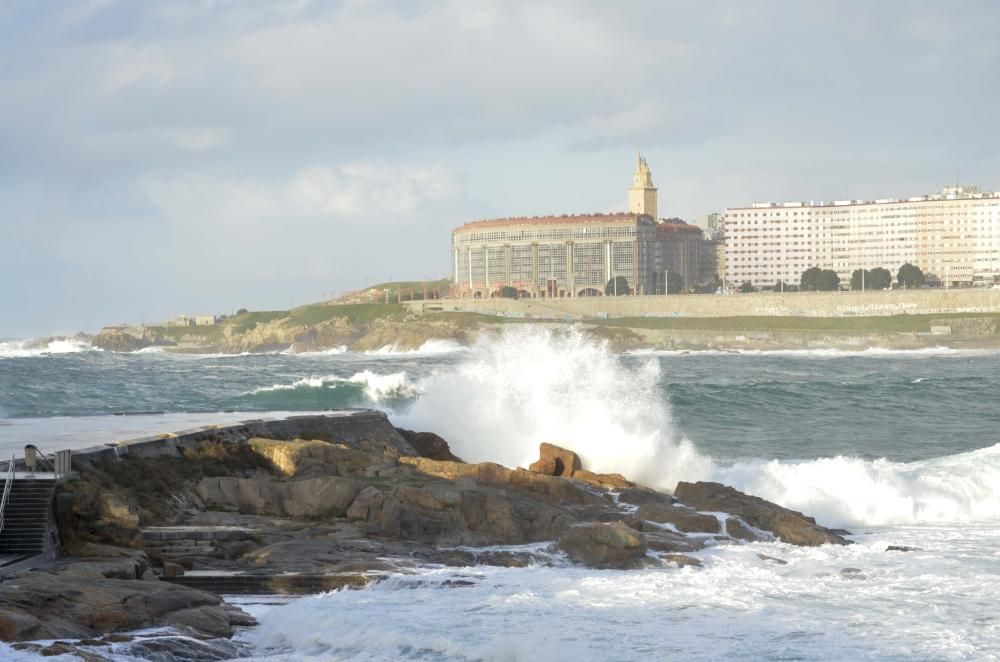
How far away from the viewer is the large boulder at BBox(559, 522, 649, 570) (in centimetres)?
1548

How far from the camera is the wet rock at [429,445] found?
2352 centimetres

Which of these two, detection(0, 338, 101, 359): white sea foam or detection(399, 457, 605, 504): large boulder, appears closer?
detection(399, 457, 605, 504): large boulder

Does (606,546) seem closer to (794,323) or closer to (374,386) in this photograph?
(374,386)

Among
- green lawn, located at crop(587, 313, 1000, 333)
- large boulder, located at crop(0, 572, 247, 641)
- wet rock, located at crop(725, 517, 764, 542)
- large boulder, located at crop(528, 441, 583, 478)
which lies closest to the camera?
large boulder, located at crop(0, 572, 247, 641)

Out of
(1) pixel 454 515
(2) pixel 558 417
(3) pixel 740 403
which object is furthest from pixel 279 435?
(3) pixel 740 403

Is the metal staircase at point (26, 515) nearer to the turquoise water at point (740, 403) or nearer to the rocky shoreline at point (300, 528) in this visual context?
the rocky shoreline at point (300, 528)

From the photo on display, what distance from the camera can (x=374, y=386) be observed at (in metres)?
43.1

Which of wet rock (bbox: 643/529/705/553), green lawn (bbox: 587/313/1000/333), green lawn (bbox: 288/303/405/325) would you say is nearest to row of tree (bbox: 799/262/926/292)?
green lawn (bbox: 587/313/1000/333)

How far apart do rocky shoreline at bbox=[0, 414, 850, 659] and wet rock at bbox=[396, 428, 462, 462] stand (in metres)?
2.45

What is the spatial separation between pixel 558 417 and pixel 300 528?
1128 cm

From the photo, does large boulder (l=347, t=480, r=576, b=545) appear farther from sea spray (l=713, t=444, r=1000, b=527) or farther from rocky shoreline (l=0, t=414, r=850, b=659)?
sea spray (l=713, t=444, r=1000, b=527)

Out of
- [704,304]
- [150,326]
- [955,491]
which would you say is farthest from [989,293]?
[955,491]

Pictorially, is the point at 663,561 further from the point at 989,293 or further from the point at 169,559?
the point at 989,293

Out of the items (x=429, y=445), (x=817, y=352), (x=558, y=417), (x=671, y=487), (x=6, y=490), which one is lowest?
(x=817, y=352)
